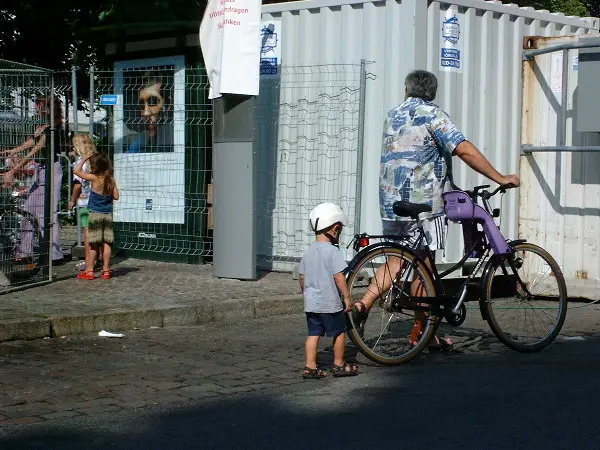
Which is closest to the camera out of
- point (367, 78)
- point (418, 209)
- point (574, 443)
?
point (574, 443)

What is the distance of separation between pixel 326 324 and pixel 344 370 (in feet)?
1.01

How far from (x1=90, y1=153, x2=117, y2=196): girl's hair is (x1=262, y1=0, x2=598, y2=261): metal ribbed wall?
2392mm

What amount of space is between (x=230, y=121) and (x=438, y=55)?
2214 millimetres

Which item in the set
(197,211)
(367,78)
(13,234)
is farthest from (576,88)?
(13,234)

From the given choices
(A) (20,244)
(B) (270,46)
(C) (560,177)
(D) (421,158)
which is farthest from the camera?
(B) (270,46)

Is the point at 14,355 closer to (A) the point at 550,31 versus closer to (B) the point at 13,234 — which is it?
(B) the point at 13,234

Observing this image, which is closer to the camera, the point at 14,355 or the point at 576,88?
the point at 14,355

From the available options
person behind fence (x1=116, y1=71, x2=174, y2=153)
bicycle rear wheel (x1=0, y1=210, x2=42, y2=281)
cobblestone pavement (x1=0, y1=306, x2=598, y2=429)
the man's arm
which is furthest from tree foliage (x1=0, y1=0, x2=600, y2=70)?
the man's arm

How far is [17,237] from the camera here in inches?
413

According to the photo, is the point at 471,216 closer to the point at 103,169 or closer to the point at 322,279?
the point at 322,279

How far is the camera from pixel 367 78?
11.3 metres

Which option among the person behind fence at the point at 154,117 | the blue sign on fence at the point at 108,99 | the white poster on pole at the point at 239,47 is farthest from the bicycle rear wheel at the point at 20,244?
the blue sign on fence at the point at 108,99

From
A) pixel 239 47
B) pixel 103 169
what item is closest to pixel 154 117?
pixel 103 169

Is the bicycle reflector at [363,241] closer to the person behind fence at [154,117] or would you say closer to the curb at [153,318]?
the curb at [153,318]
